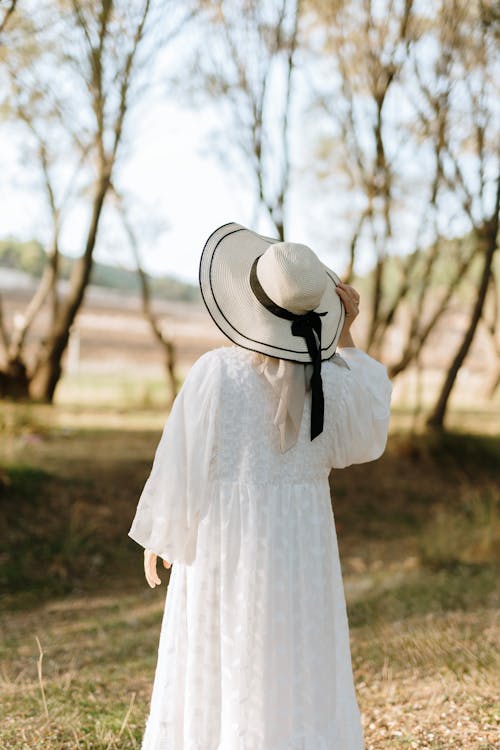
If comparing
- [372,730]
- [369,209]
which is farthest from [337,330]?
[369,209]

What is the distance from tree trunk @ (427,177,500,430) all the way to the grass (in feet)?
1.09

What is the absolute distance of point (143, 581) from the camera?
636cm

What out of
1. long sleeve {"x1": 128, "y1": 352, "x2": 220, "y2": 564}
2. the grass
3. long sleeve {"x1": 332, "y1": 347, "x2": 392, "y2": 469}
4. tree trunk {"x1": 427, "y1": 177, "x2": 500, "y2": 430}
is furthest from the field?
long sleeve {"x1": 332, "y1": 347, "x2": 392, "y2": 469}

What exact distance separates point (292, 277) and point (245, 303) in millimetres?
170

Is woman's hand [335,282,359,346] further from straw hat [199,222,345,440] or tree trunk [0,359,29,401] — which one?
tree trunk [0,359,29,401]

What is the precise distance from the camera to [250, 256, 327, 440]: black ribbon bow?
221 cm

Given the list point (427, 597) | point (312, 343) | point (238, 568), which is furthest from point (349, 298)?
point (427, 597)

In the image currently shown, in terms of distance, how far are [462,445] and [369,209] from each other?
3202 mm

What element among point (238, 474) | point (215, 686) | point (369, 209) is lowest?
point (215, 686)

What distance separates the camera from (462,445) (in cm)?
1052

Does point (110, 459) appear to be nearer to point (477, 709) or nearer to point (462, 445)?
point (462, 445)

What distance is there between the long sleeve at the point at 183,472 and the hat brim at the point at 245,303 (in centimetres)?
12

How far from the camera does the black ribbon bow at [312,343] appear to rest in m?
2.21

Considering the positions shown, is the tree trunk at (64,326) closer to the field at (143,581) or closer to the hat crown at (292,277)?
the field at (143,581)
